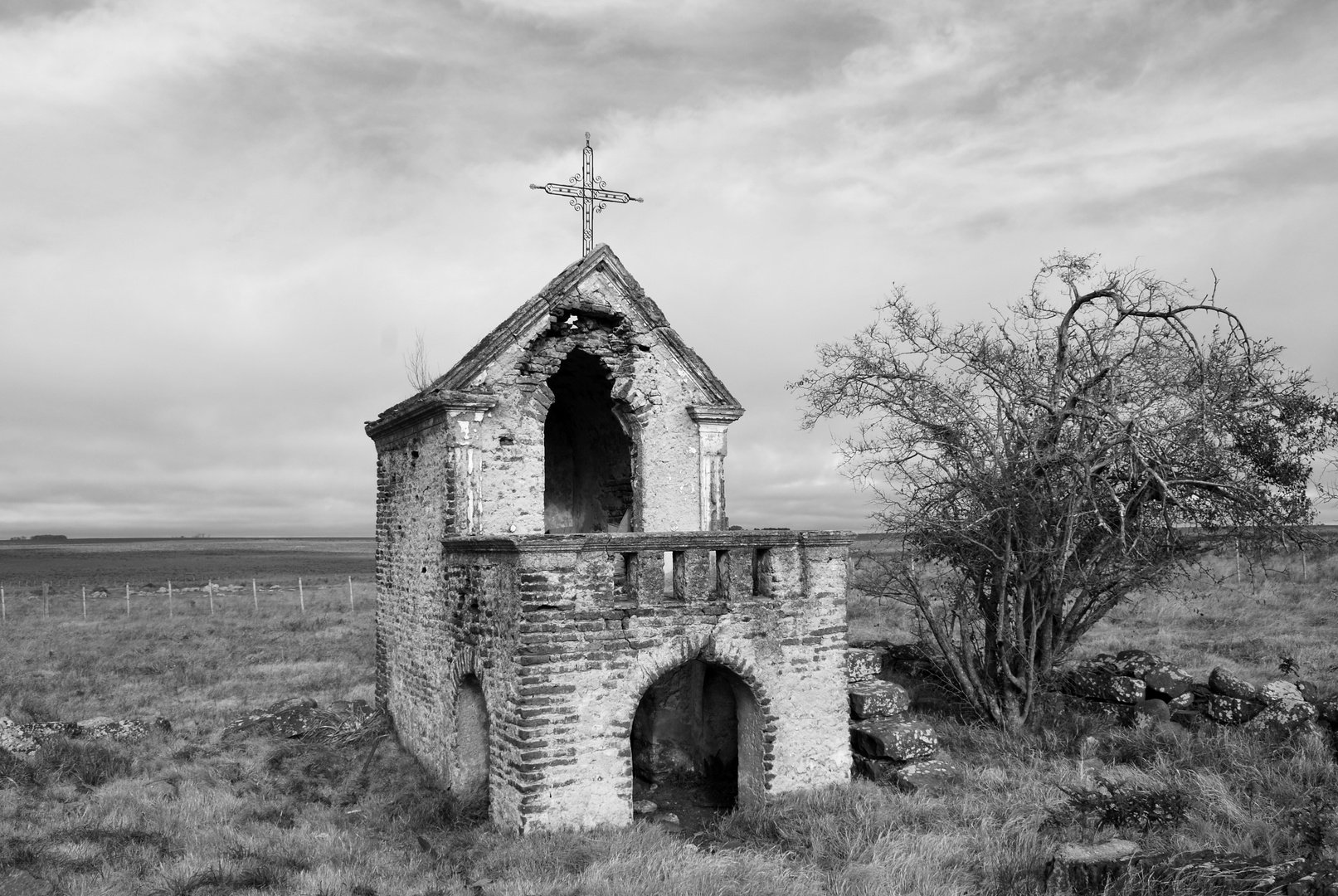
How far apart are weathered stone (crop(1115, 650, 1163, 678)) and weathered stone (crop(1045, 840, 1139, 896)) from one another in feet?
20.6

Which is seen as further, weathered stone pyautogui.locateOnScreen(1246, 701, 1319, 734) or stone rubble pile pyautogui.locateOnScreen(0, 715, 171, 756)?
stone rubble pile pyautogui.locateOnScreen(0, 715, 171, 756)

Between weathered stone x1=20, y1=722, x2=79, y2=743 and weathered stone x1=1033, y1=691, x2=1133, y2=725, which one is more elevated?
weathered stone x1=1033, y1=691, x2=1133, y2=725

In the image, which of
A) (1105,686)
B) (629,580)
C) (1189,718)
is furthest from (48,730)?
(1189,718)

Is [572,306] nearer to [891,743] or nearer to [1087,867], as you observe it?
[891,743]

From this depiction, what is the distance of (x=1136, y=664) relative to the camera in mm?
12820

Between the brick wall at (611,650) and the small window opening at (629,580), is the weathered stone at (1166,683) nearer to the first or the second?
the brick wall at (611,650)

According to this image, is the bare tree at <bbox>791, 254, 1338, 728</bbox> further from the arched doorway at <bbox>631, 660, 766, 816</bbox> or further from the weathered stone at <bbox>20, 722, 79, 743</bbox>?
the weathered stone at <bbox>20, 722, 79, 743</bbox>

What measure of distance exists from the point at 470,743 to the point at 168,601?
30237 millimetres

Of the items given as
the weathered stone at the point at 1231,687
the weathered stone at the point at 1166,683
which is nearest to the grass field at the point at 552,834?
the weathered stone at the point at 1231,687

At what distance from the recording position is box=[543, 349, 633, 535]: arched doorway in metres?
13.1

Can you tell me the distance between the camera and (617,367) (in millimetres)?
11461

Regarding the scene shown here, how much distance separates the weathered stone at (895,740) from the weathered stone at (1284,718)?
13.4 feet

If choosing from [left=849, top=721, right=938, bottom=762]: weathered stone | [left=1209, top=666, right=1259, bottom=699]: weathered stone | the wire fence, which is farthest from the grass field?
the wire fence

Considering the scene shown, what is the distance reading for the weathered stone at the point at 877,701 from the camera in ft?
35.8
